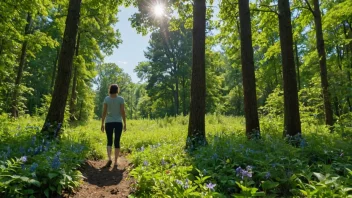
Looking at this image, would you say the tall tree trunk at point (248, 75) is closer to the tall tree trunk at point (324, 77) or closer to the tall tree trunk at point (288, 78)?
the tall tree trunk at point (288, 78)

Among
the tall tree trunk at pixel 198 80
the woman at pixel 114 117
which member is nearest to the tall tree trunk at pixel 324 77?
the tall tree trunk at pixel 198 80

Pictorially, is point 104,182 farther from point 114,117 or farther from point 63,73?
point 63,73

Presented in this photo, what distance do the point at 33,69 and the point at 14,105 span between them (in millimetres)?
22464

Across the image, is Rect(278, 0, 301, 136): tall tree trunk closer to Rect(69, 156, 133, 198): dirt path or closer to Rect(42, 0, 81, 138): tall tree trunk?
Rect(69, 156, 133, 198): dirt path

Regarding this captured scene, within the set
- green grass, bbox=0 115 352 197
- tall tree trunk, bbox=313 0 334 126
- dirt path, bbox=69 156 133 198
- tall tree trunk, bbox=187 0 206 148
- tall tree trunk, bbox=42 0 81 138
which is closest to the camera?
green grass, bbox=0 115 352 197

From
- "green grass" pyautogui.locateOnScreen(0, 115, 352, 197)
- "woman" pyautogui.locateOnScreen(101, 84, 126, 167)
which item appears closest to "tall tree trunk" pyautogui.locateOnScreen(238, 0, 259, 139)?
"green grass" pyautogui.locateOnScreen(0, 115, 352, 197)

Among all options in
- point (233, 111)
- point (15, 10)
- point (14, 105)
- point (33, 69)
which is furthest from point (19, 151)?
point (233, 111)

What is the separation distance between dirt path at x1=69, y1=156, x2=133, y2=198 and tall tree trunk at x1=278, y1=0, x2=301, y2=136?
4.78 m

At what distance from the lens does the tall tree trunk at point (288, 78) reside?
24.6ft

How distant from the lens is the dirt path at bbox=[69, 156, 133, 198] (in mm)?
4539

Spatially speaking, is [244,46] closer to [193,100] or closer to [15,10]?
[193,100]

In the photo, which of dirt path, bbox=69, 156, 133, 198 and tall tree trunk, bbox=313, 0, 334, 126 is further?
tall tree trunk, bbox=313, 0, 334, 126

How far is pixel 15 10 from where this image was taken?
9.70 metres

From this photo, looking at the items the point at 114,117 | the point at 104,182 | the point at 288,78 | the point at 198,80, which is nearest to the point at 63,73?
the point at 114,117
